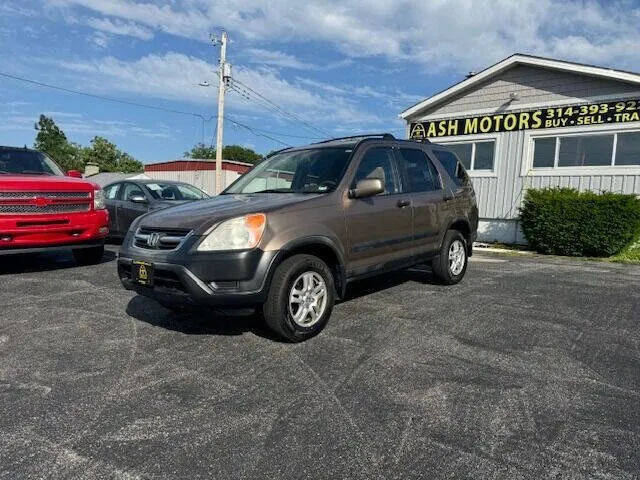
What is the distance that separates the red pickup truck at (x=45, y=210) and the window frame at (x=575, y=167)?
1028 centimetres

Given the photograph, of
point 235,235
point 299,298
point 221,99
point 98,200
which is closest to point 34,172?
point 98,200

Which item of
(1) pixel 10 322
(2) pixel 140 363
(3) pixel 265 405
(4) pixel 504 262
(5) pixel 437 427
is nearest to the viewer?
(5) pixel 437 427

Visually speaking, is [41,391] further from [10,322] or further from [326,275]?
[326,275]

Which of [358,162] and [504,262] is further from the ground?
[358,162]

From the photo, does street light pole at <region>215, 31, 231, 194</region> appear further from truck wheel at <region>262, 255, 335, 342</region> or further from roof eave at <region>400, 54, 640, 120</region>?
truck wheel at <region>262, 255, 335, 342</region>

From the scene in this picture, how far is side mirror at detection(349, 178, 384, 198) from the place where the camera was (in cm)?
459

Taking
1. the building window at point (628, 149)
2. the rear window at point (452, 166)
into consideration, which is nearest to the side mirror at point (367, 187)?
the rear window at point (452, 166)

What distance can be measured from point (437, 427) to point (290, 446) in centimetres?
85

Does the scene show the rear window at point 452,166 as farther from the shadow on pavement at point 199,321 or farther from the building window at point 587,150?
the building window at point 587,150

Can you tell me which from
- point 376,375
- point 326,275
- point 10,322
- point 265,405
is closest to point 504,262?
point 326,275

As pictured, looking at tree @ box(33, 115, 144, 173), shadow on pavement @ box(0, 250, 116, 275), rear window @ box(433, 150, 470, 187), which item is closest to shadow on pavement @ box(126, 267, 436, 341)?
rear window @ box(433, 150, 470, 187)

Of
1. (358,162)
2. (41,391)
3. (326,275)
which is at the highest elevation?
(358,162)

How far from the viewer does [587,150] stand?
11.8 meters

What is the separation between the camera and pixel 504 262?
31.1 feet
